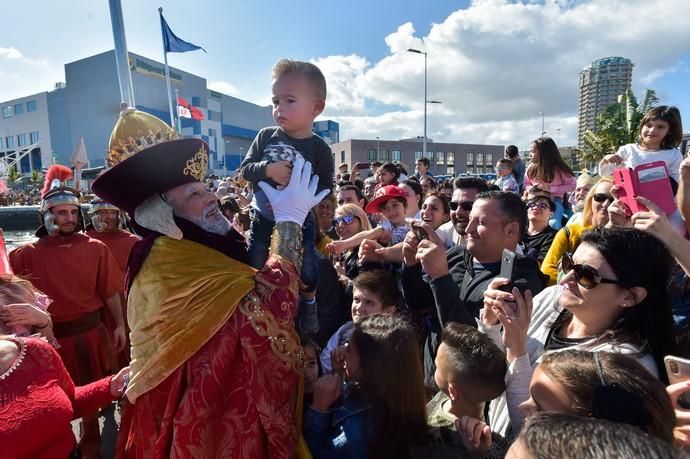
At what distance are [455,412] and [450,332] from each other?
33 cm

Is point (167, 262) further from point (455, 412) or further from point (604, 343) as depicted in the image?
point (604, 343)

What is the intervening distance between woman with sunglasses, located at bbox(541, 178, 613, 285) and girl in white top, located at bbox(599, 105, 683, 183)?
1.24 m

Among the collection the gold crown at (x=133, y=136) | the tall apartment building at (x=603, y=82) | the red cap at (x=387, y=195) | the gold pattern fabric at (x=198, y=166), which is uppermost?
the tall apartment building at (x=603, y=82)

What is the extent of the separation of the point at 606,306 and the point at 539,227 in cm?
260

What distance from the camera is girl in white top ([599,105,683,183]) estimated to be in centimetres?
398

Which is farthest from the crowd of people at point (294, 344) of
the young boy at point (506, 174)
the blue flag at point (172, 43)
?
the blue flag at point (172, 43)

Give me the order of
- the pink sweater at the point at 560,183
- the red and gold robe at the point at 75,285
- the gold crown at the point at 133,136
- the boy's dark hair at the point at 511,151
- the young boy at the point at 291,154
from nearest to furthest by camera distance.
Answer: the gold crown at the point at 133,136
the young boy at the point at 291,154
the red and gold robe at the point at 75,285
the pink sweater at the point at 560,183
the boy's dark hair at the point at 511,151

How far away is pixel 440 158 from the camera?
70062 mm

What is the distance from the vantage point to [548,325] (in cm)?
188

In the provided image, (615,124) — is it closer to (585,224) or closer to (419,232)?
(585,224)

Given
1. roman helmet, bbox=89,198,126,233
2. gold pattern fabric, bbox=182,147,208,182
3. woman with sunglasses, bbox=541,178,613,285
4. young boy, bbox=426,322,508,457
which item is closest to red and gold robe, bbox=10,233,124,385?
roman helmet, bbox=89,198,126,233

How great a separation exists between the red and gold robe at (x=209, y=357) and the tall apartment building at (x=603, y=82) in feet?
127

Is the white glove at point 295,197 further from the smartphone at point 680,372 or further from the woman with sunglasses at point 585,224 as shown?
the woman with sunglasses at point 585,224

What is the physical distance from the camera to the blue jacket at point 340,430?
1.64 metres
